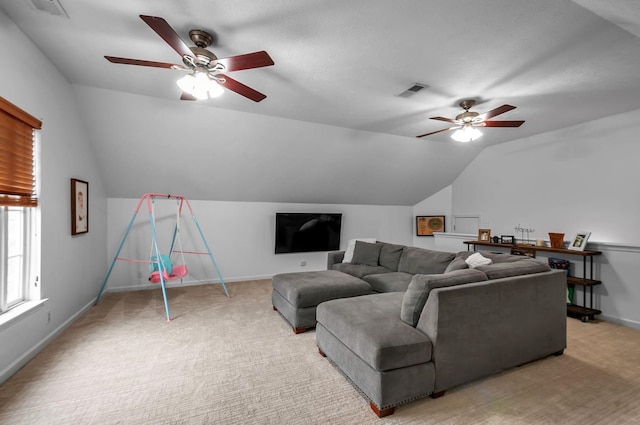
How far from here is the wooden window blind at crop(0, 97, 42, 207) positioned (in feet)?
7.55

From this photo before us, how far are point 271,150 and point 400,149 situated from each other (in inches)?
96.8

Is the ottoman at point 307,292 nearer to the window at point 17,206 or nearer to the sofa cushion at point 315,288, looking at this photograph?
the sofa cushion at point 315,288

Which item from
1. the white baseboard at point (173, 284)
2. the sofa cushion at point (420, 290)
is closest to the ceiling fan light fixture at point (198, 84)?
the sofa cushion at point (420, 290)

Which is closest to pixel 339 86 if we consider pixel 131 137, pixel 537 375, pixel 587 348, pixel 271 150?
A: pixel 271 150

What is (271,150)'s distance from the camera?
485 centimetres

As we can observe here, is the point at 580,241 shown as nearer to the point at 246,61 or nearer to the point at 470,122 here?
the point at 470,122

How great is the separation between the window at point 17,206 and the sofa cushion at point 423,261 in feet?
14.3

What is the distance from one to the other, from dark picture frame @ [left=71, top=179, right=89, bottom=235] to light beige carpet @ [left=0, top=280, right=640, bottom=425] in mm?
1239

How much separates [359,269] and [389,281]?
67 centimetres

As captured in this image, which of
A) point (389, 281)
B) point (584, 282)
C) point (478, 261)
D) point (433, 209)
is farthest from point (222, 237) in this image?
point (584, 282)

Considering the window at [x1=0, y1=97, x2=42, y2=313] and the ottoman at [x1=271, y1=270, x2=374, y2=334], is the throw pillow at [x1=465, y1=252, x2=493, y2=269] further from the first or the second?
the window at [x1=0, y1=97, x2=42, y2=313]

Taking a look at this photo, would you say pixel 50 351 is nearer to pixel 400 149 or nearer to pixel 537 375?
pixel 537 375

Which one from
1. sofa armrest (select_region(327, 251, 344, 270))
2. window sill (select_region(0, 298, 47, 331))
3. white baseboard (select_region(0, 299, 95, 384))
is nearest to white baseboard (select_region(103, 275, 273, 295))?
white baseboard (select_region(0, 299, 95, 384))

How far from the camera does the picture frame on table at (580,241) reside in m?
4.03
